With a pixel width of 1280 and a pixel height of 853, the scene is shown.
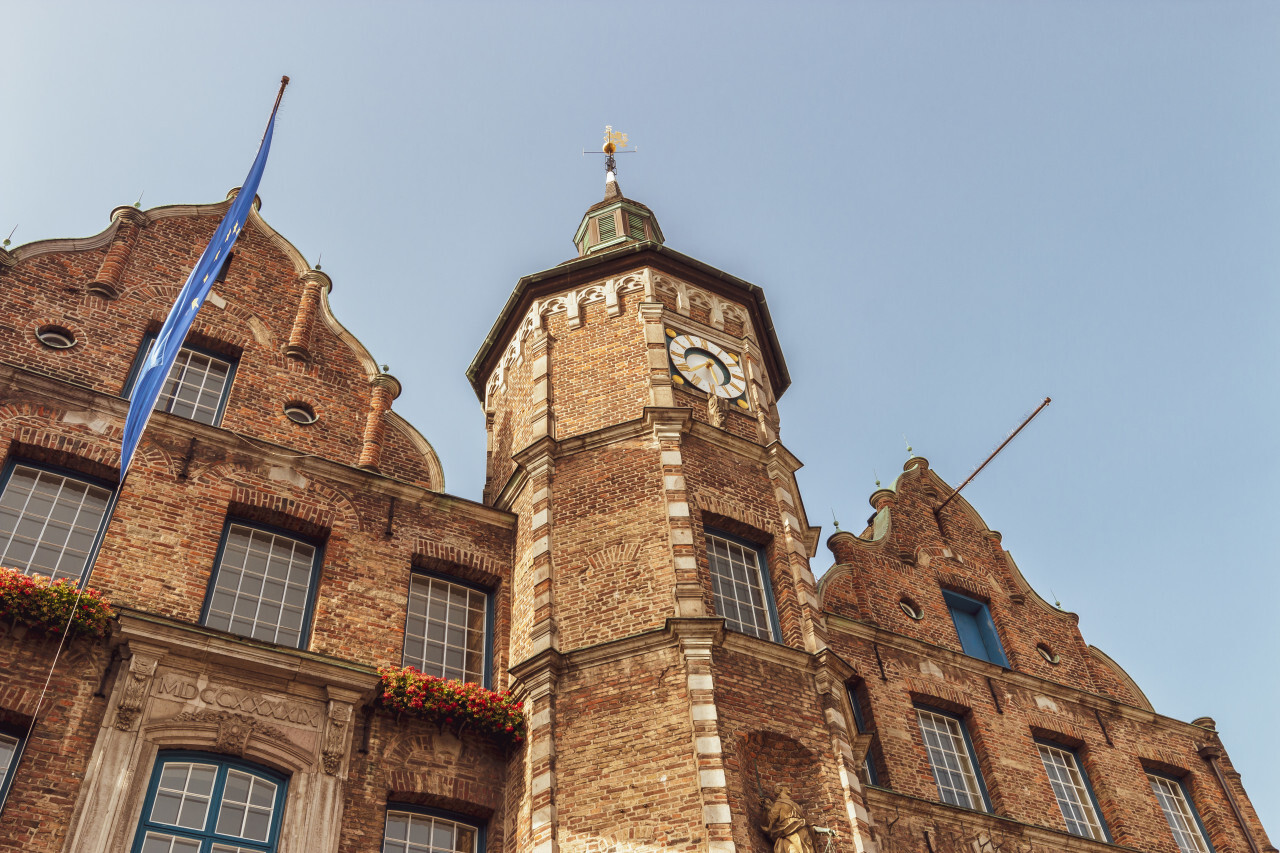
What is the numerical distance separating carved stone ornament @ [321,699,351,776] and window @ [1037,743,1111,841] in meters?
10.7

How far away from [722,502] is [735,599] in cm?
147

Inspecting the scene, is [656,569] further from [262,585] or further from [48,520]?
[48,520]

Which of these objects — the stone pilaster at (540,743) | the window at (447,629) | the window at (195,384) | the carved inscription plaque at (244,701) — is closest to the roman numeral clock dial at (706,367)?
the window at (447,629)

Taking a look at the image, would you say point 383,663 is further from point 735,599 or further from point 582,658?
point 735,599

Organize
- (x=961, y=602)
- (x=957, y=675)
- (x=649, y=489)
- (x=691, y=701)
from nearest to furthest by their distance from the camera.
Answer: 1. (x=691, y=701)
2. (x=649, y=489)
3. (x=957, y=675)
4. (x=961, y=602)

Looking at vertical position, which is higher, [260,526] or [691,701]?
[260,526]

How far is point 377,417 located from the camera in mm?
16359

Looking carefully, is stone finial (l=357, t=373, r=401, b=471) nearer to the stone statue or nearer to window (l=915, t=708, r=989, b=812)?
the stone statue

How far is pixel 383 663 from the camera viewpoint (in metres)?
13.3

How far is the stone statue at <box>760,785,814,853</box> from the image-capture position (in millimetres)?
11891

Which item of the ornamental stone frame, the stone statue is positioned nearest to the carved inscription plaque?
the ornamental stone frame

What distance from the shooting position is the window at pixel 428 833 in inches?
472

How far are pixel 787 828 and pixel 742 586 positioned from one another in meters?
3.84

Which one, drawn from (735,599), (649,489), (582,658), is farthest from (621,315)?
(582,658)
